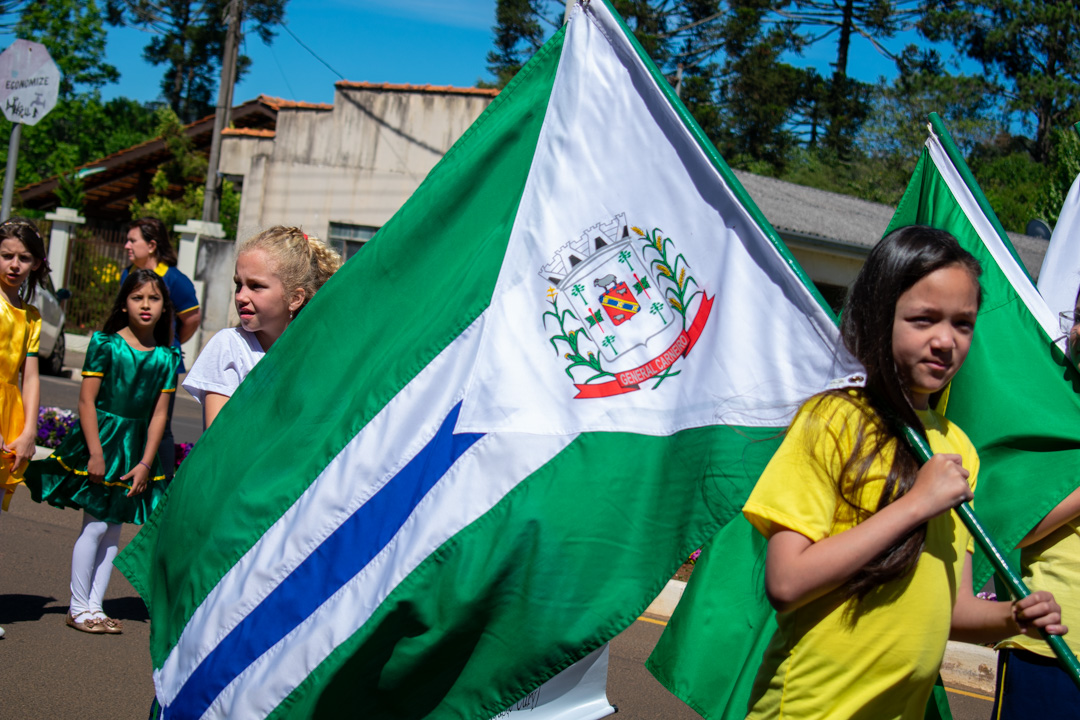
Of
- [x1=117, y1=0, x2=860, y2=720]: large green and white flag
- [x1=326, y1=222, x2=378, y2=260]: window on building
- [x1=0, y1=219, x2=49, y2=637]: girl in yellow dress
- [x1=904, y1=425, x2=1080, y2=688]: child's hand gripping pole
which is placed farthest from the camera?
[x1=326, y1=222, x2=378, y2=260]: window on building

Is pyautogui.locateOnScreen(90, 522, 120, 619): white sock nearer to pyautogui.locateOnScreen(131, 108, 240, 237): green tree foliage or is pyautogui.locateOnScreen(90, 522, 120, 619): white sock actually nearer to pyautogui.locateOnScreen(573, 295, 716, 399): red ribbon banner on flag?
pyautogui.locateOnScreen(573, 295, 716, 399): red ribbon banner on flag

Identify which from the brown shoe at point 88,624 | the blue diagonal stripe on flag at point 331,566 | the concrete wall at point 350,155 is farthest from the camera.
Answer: the concrete wall at point 350,155

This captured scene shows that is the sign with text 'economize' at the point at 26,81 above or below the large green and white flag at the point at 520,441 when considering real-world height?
above

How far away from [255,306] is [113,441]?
2424 millimetres

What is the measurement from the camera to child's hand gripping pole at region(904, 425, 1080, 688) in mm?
1907

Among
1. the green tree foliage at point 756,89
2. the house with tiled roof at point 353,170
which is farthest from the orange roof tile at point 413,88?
the green tree foliage at point 756,89

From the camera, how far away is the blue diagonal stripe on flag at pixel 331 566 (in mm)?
2428

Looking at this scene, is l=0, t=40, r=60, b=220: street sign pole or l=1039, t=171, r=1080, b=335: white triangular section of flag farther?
l=0, t=40, r=60, b=220: street sign pole

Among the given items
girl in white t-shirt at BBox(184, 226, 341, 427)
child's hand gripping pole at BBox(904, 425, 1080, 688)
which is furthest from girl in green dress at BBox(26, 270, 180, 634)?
child's hand gripping pole at BBox(904, 425, 1080, 688)

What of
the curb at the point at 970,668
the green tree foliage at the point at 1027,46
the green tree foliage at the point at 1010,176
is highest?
the green tree foliage at the point at 1027,46

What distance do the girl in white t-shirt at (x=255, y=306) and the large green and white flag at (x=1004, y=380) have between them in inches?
69.9

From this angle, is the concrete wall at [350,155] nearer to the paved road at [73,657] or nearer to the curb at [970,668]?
the paved road at [73,657]

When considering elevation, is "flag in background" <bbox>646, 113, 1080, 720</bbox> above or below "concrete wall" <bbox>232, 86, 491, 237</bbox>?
below

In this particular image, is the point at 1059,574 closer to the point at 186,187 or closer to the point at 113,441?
the point at 113,441
